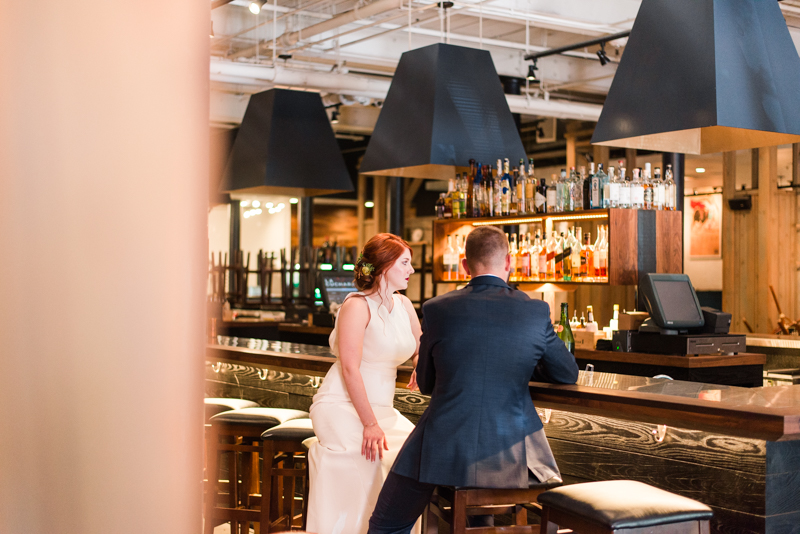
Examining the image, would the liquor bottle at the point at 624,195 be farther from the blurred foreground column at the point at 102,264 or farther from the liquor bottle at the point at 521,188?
the blurred foreground column at the point at 102,264

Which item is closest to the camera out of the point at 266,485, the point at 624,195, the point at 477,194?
the point at 266,485

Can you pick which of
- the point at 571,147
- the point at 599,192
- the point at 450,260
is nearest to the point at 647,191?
the point at 599,192

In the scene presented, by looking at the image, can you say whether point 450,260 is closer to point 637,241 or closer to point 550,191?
point 550,191

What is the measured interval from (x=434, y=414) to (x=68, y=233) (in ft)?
6.79

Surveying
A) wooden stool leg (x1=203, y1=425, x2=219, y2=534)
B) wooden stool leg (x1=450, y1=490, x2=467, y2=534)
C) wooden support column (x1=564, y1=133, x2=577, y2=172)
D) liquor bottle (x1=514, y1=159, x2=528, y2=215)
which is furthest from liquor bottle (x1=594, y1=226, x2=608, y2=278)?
wooden support column (x1=564, y1=133, x2=577, y2=172)

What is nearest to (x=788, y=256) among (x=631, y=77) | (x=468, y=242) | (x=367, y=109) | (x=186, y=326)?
(x=367, y=109)

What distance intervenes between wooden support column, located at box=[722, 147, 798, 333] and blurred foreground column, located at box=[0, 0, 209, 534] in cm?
1046

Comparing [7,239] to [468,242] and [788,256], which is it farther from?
[788,256]

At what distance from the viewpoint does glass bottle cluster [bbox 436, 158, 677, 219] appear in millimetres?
5008

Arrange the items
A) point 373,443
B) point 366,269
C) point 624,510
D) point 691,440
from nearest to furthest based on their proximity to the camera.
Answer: point 624,510 < point 691,440 < point 373,443 < point 366,269

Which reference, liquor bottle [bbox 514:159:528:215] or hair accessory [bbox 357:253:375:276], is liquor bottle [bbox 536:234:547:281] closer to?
liquor bottle [bbox 514:159:528:215]

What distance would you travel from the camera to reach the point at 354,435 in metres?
2.87

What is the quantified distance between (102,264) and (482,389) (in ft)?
6.62

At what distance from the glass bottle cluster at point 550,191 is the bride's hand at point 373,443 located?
8.68 feet
